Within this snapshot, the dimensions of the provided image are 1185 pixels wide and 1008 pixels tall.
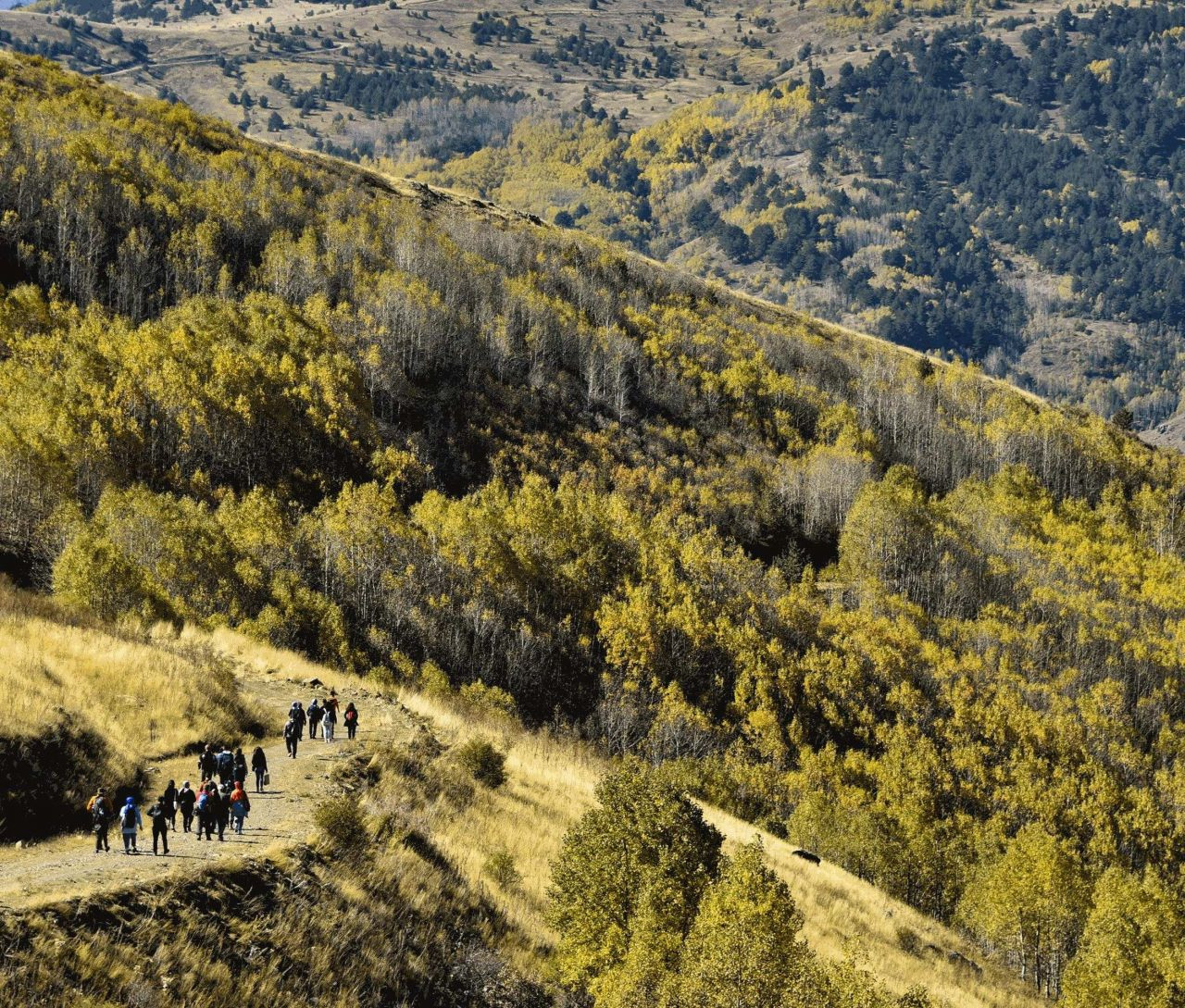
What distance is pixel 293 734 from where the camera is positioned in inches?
1134

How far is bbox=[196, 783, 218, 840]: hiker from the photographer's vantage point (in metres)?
21.9

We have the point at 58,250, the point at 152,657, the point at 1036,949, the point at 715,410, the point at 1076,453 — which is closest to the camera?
the point at 152,657

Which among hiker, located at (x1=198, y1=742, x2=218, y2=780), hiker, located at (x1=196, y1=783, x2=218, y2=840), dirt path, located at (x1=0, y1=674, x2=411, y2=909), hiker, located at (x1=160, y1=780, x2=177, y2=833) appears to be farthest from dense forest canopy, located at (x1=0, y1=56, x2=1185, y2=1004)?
hiker, located at (x1=196, y1=783, x2=218, y2=840)

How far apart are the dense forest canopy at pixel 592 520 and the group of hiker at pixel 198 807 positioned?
23219 millimetres

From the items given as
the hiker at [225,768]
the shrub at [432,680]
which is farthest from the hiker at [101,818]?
the shrub at [432,680]

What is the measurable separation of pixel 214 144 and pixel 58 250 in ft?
141

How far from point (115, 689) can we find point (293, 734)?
4.48 m

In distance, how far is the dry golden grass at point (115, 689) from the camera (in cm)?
2500

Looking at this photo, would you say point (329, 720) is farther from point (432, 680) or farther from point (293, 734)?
point (432, 680)

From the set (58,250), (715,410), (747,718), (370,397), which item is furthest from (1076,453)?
(58,250)

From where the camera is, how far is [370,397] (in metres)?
102

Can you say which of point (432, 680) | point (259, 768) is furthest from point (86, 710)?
point (432, 680)

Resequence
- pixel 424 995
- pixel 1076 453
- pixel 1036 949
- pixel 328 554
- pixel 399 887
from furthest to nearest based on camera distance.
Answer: pixel 1076 453 → pixel 328 554 → pixel 1036 949 → pixel 399 887 → pixel 424 995

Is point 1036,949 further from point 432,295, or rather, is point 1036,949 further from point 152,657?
point 432,295
